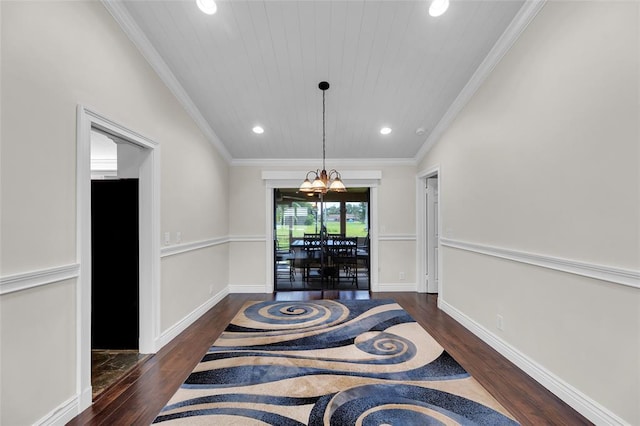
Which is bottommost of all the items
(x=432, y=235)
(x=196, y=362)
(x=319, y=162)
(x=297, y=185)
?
(x=196, y=362)

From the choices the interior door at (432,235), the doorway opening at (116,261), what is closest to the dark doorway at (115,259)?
the doorway opening at (116,261)

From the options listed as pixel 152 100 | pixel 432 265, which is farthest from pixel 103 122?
pixel 432 265

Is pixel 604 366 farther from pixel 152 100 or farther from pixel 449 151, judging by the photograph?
pixel 152 100

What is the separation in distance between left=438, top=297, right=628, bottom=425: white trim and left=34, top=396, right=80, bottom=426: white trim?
341 cm

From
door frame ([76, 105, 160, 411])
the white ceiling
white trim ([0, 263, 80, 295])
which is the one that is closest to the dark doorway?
door frame ([76, 105, 160, 411])

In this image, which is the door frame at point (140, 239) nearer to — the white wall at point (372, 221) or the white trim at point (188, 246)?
the white trim at point (188, 246)

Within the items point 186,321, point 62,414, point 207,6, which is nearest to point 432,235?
point 186,321

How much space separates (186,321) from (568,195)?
399 cm

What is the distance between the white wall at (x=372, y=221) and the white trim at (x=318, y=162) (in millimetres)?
18

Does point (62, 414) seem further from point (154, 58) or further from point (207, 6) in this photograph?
point (207, 6)

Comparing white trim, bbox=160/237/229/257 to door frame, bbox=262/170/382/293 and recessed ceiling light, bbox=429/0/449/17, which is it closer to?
door frame, bbox=262/170/382/293

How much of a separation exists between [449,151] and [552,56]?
5.72 ft

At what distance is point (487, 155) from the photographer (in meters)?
2.99

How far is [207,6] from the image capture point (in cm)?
227
